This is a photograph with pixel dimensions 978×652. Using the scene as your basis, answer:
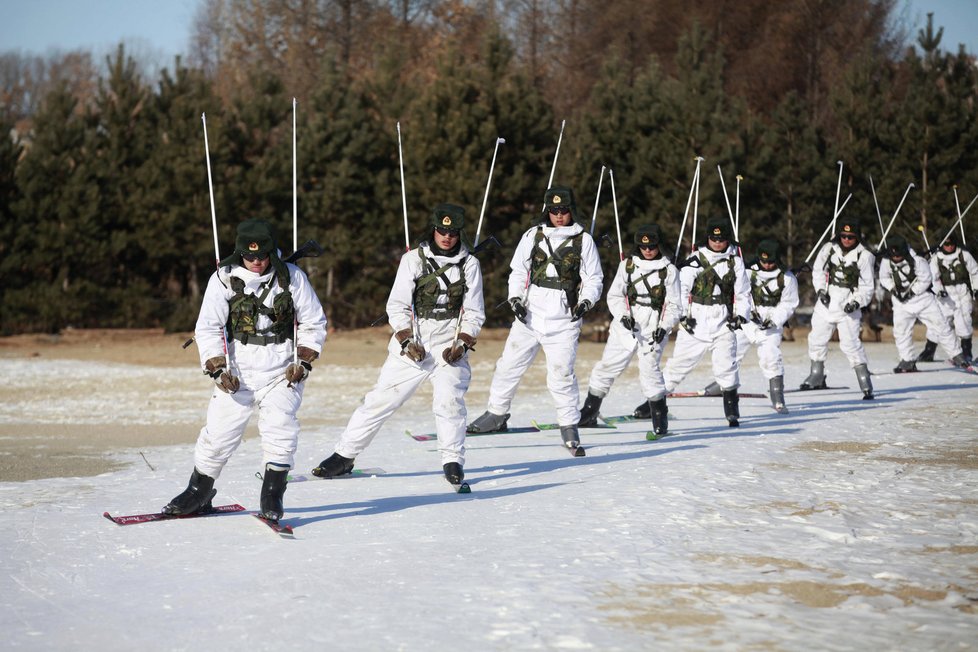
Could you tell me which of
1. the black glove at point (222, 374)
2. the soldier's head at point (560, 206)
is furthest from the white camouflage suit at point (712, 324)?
the black glove at point (222, 374)

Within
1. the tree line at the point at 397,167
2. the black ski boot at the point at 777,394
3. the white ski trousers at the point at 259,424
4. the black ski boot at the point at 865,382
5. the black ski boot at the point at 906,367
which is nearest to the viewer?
the white ski trousers at the point at 259,424

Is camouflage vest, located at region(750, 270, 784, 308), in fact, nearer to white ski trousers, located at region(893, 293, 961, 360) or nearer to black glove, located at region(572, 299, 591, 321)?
black glove, located at region(572, 299, 591, 321)

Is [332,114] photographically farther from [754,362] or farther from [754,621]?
[754,621]

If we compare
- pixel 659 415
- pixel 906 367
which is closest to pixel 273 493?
pixel 659 415

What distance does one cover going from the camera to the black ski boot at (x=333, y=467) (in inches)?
384

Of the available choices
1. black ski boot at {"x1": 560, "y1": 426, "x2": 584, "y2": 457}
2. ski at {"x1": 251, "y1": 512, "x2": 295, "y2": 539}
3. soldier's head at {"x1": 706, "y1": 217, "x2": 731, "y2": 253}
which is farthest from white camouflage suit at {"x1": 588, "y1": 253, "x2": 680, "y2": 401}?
ski at {"x1": 251, "y1": 512, "x2": 295, "y2": 539}

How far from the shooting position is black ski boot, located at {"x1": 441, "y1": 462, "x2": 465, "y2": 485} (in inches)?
359

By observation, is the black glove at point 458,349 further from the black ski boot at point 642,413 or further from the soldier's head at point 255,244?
the black ski boot at point 642,413

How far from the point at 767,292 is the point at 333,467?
25.1 ft

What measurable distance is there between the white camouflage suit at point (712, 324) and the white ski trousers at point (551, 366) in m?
1.74

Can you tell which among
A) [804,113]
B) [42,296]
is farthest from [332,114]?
[804,113]

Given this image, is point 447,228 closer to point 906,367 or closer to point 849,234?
point 849,234

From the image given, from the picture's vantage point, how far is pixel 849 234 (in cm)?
1723

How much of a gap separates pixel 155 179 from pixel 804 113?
16.4 meters
